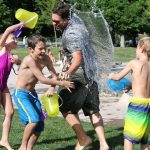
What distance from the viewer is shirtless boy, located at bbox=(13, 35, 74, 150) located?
18.0ft

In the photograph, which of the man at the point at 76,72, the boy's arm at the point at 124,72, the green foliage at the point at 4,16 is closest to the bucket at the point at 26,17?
the man at the point at 76,72

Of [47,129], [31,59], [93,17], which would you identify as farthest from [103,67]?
[47,129]

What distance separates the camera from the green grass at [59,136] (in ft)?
20.6

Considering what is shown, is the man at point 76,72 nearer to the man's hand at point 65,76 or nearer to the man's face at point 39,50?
the man's hand at point 65,76

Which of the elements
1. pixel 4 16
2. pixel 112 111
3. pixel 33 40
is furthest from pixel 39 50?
pixel 4 16

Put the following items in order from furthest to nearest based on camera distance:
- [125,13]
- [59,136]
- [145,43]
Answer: [125,13]
[59,136]
[145,43]

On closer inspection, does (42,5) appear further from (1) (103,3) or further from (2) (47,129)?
(2) (47,129)

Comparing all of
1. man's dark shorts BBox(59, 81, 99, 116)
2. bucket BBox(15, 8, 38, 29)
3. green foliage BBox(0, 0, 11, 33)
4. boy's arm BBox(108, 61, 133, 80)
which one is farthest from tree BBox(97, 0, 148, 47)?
boy's arm BBox(108, 61, 133, 80)

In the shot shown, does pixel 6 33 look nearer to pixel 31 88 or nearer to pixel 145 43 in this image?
pixel 31 88

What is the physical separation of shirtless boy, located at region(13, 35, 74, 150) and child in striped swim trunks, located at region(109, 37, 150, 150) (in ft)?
3.14

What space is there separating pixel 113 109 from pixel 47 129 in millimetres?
2873

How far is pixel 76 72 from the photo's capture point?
18.4ft

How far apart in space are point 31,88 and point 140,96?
147 cm

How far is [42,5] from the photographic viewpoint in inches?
2095
